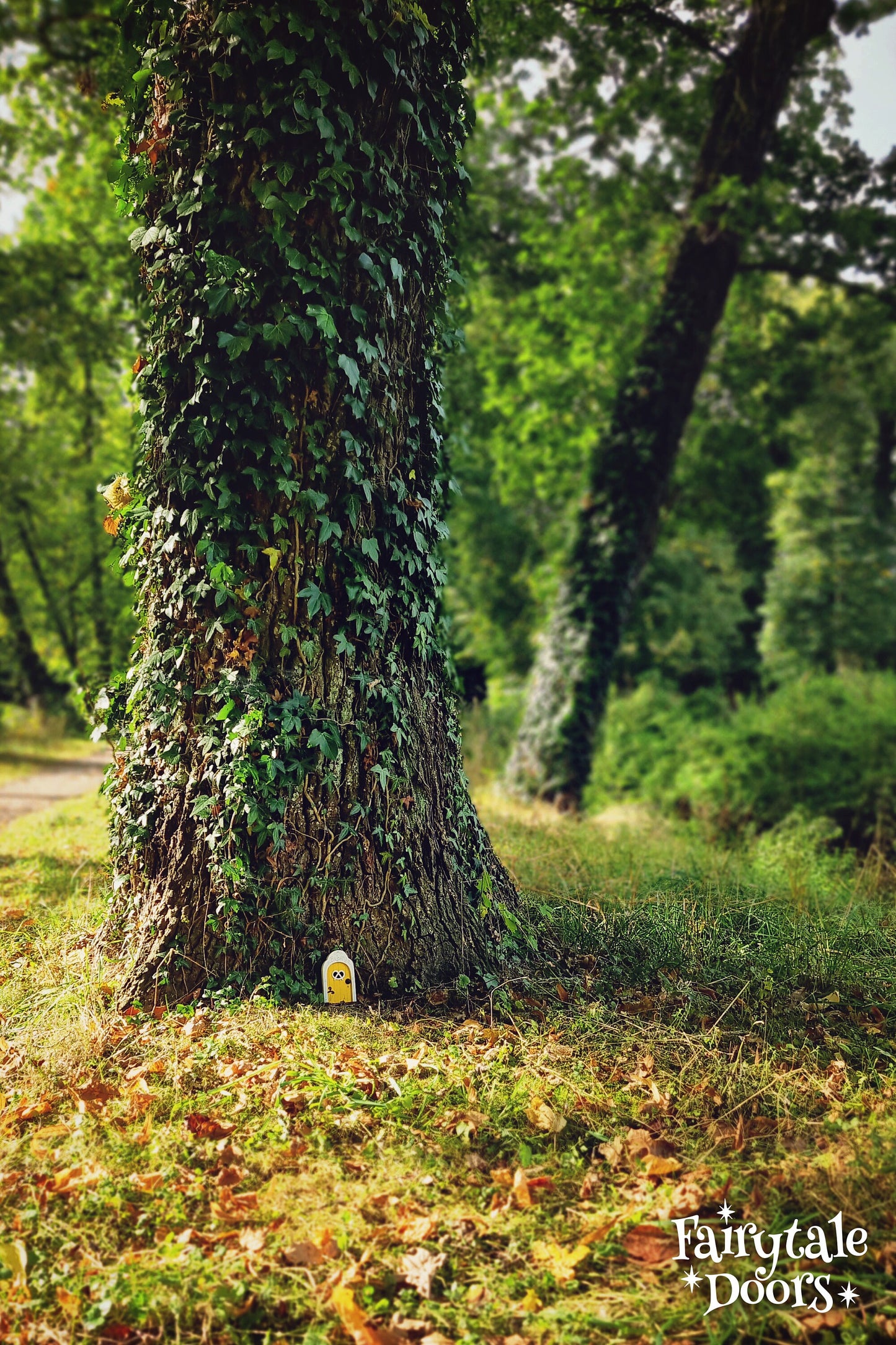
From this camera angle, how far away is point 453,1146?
2.67m

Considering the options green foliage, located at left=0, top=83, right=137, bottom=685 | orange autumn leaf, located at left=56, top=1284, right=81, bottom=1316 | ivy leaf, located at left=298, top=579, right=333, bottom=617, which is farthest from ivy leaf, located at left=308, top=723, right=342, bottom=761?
green foliage, located at left=0, top=83, right=137, bottom=685

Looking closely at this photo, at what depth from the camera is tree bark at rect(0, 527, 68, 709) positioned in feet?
64.4

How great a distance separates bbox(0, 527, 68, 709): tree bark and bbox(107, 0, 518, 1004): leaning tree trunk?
58.7ft

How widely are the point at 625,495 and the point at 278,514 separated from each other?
6.16 meters

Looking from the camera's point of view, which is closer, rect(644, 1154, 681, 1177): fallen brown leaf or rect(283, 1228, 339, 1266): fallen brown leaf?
rect(283, 1228, 339, 1266): fallen brown leaf

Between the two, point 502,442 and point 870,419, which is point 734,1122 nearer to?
point 502,442

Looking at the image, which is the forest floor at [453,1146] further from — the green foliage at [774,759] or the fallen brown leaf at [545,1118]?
the green foliage at [774,759]

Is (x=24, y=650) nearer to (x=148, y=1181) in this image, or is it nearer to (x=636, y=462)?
(x=636, y=462)

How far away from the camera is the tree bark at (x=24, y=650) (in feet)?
64.4

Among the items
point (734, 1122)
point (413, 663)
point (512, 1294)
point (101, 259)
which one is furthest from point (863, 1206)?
point (101, 259)

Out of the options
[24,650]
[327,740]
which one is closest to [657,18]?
[327,740]

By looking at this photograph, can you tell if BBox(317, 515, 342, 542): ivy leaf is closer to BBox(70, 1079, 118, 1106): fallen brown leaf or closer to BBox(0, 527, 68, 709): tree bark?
BBox(70, 1079, 118, 1106): fallen brown leaf

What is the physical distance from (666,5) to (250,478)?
6.67m

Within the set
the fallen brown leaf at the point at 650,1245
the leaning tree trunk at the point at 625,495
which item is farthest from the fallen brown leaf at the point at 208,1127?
the leaning tree trunk at the point at 625,495
